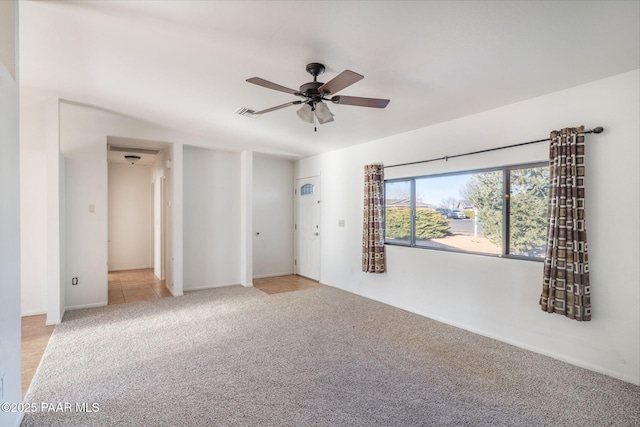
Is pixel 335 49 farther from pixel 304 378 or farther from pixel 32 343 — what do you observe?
pixel 32 343

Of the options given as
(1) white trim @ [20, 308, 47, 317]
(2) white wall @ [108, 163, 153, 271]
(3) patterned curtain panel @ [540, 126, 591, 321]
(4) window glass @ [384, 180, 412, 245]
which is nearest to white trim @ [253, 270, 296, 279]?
(4) window glass @ [384, 180, 412, 245]

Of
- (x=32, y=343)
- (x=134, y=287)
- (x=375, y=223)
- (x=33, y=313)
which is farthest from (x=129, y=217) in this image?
(x=375, y=223)

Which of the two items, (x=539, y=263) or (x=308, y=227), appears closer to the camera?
(x=539, y=263)

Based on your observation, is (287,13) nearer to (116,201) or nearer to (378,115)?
(378,115)

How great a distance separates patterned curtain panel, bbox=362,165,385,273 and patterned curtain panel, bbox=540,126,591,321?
220cm

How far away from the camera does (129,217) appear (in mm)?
7586

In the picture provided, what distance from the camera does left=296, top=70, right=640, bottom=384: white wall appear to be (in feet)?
8.70

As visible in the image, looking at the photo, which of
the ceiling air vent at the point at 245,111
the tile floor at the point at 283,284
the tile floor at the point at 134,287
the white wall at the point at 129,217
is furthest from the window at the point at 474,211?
the white wall at the point at 129,217

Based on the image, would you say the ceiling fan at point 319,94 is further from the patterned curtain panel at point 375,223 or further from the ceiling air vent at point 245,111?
the patterned curtain panel at point 375,223

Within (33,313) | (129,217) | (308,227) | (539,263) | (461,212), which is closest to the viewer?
(539,263)

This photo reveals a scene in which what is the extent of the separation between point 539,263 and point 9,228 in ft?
14.2

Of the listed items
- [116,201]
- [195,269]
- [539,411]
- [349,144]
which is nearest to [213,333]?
[195,269]

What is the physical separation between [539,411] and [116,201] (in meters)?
8.40

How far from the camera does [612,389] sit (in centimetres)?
250
